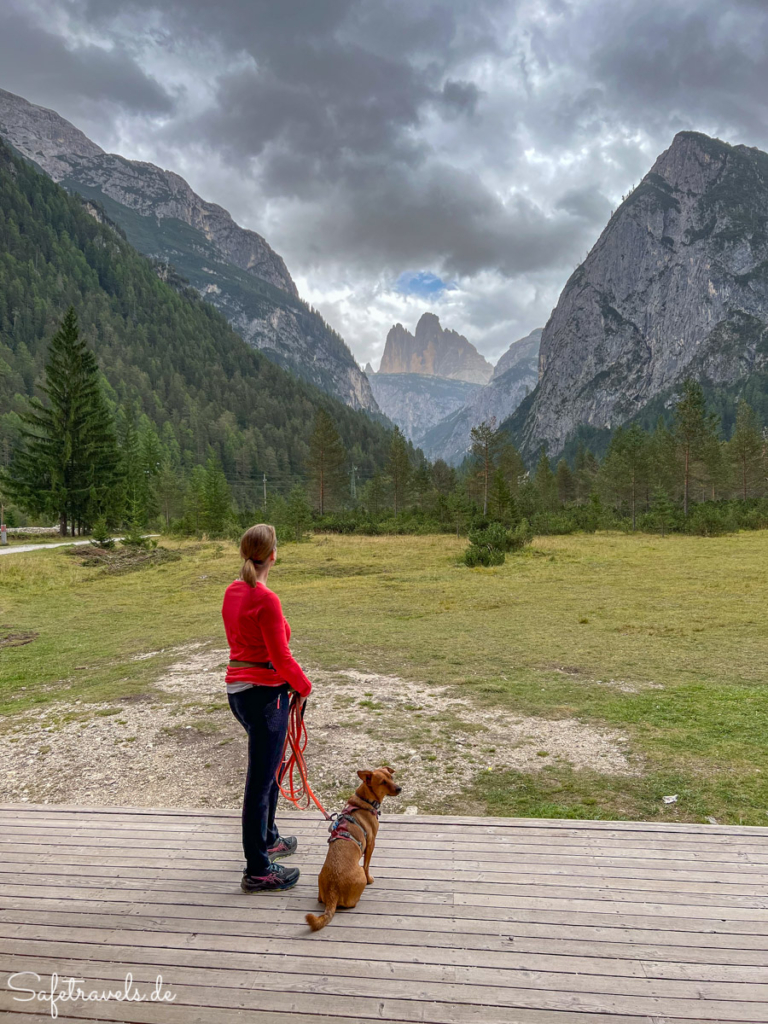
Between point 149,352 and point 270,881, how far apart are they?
482 feet

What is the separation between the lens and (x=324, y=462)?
198 feet

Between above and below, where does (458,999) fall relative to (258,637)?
below

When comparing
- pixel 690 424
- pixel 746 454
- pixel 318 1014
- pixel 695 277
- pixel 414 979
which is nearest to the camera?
pixel 318 1014

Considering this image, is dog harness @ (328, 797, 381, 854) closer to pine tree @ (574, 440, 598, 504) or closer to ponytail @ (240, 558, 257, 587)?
ponytail @ (240, 558, 257, 587)

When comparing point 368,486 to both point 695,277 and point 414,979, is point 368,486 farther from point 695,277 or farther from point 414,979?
point 695,277

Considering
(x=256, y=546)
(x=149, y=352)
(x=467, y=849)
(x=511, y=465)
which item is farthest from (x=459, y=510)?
(x=149, y=352)

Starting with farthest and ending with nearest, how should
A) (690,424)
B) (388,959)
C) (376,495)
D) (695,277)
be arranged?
(695,277) < (376,495) < (690,424) < (388,959)

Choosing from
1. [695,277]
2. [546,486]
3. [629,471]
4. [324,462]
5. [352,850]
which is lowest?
[352,850]

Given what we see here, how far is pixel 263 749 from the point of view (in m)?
3.37

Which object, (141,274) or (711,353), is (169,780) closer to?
(141,274)

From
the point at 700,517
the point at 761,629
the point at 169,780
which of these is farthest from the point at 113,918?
the point at 700,517

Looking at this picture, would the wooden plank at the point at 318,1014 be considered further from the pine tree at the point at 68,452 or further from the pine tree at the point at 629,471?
the pine tree at the point at 629,471

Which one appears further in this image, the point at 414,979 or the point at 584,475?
the point at 584,475

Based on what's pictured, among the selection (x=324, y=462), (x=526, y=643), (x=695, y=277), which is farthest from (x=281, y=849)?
(x=695, y=277)
